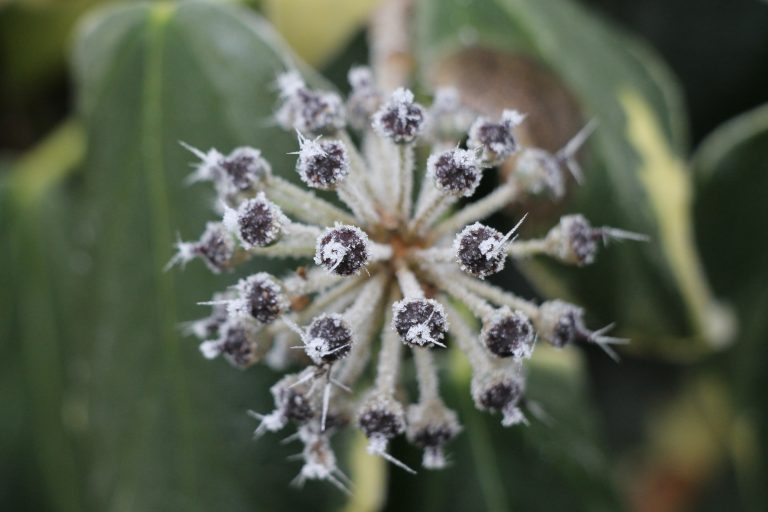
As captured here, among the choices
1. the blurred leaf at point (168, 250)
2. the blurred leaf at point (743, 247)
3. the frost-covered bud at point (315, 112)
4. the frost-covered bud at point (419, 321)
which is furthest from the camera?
the blurred leaf at point (743, 247)

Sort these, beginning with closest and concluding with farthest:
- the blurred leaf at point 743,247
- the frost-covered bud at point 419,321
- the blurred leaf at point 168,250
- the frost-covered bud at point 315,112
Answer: the frost-covered bud at point 419,321 → the frost-covered bud at point 315,112 → the blurred leaf at point 168,250 → the blurred leaf at point 743,247

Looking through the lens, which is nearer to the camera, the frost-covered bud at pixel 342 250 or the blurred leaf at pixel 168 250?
the frost-covered bud at pixel 342 250

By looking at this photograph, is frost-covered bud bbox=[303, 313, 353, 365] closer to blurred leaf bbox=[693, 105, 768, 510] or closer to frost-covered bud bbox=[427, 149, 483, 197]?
frost-covered bud bbox=[427, 149, 483, 197]

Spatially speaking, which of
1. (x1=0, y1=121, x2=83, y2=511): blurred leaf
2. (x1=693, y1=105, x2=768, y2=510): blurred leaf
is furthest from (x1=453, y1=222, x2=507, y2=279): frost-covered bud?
(x1=0, y1=121, x2=83, y2=511): blurred leaf

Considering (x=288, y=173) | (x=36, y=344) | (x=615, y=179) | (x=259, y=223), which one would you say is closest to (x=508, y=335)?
(x=259, y=223)

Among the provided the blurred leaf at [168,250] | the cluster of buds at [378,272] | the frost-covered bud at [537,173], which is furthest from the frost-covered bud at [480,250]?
the blurred leaf at [168,250]

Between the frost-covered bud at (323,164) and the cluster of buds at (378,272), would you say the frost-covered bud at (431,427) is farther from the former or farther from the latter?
the frost-covered bud at (323,164)
